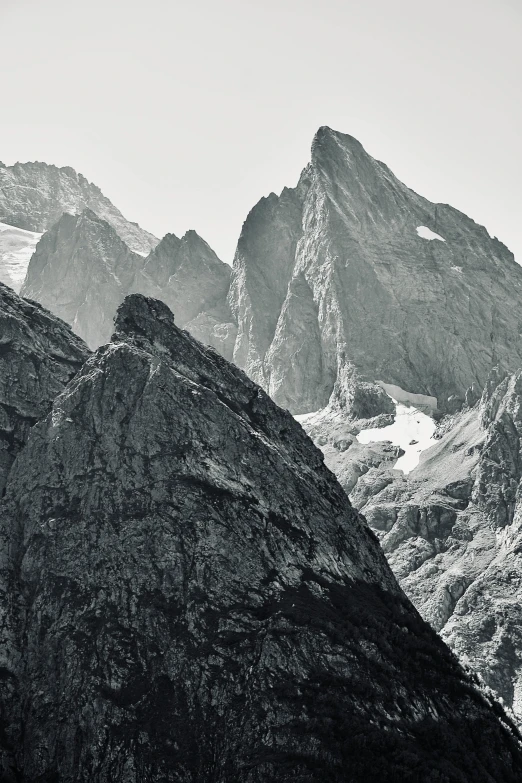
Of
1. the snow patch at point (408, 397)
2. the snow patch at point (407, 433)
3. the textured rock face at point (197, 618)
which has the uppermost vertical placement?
the snow patch at point (408, 397)

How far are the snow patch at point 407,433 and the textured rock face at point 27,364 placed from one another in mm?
85340

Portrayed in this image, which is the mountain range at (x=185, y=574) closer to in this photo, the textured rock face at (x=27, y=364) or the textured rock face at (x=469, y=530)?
the textured rock face at (x=27, y=364)

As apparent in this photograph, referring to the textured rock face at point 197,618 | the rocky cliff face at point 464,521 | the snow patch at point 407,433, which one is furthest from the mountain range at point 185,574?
the snow patch at point 407,433

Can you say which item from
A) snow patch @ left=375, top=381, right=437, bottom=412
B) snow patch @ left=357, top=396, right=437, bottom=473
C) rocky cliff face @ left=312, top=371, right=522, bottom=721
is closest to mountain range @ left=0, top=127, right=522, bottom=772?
rocky cliff face @ left=312, top=371, right=522, bottom=721

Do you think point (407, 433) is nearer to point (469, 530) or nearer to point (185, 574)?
point (469, 530)

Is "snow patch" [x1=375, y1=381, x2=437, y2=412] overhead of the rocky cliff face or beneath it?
overhead

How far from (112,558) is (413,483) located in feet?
294

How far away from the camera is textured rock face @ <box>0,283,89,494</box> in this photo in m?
80.7

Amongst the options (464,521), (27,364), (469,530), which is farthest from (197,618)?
(464,521)

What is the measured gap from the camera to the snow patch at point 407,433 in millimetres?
169625

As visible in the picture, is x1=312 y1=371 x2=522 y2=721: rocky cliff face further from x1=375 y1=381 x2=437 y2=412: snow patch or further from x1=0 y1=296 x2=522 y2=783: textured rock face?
x1=0 y1=296 x2=522 y2=783: textured rock face

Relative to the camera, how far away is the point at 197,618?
6581cm

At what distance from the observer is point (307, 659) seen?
64.0 meters

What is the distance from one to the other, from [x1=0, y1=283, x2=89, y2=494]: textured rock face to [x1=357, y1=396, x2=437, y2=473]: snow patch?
280ft
